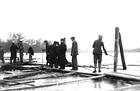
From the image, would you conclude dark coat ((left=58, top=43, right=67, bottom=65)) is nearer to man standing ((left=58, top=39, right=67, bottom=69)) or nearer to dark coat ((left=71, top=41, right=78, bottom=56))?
man standing ((left=58, top=39, right=67, bottom=69))

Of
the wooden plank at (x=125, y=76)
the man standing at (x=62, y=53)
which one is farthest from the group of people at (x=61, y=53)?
the wooden plank at (x=125, y=76)

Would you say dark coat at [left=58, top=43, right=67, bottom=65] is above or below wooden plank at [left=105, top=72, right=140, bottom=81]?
above

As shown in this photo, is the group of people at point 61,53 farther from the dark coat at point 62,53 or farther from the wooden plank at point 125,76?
the wooden plank at point 125,76

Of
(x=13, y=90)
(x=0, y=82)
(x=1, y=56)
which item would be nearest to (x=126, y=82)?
(x=13, y=90)

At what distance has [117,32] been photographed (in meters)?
12.2

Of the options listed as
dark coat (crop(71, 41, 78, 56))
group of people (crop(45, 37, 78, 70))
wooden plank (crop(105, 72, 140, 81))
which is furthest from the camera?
group of people (crop(45, 37, 78, 70))

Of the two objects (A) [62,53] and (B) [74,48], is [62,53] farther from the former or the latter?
(B) [74,48]

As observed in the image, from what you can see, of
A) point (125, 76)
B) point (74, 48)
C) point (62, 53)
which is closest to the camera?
point (125, 76)

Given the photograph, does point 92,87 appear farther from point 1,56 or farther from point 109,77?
point 1,56

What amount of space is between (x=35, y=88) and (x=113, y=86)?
2904mm

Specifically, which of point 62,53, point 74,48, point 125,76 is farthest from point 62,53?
point 125,76

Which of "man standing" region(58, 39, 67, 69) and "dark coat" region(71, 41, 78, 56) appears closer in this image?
"dark coat" region(71, 41, 78, 56)

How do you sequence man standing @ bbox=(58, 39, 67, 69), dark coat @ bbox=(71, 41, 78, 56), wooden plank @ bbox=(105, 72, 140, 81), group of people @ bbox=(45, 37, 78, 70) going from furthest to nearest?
man standing @ bbox=(58, 39, 67, 69) < group of people @ bbox=(45, 37, 78, 70) < dark coat @ bbox=(71, 41, 78, 56) < wooden plank @ bbox=(105, 72, 140, 81)

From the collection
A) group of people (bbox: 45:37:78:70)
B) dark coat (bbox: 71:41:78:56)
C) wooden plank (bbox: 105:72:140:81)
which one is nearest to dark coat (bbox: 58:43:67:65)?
group of people (bbox: 45:37:78:70)
